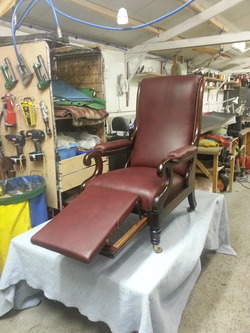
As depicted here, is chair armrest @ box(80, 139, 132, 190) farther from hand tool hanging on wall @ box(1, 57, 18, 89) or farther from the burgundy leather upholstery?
hand tool hanging on wall @ box(1, 57, 18, 89)

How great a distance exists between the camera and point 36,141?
1980 mm

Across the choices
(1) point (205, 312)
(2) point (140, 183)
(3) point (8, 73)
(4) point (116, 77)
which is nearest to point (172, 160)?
(2) point (140, 183)

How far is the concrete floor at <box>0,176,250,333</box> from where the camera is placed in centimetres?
143

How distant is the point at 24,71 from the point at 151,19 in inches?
84.6

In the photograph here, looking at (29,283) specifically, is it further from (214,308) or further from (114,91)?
(114,91)

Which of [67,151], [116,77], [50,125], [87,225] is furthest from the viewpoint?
[116,77]

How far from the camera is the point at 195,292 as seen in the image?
1690 mm

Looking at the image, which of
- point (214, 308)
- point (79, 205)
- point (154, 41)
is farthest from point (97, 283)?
point (154, 41)

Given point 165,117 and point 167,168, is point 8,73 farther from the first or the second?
point 167,168

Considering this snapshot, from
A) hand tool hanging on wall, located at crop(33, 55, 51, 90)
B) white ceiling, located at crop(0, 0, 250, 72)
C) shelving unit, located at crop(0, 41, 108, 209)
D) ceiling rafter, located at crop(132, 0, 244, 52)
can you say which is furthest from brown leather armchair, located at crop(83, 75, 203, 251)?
ceiling rafter, located at crop(132, 0, 244, 52)

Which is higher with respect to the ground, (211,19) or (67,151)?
(211,19)

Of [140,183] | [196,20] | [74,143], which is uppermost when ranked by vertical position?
[196,20]

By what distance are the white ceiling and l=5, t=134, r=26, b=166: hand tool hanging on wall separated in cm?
114

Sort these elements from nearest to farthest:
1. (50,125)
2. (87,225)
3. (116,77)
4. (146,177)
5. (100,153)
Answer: (87,225)
(146,177)
(100,153)
(50,125)
(116,77)
